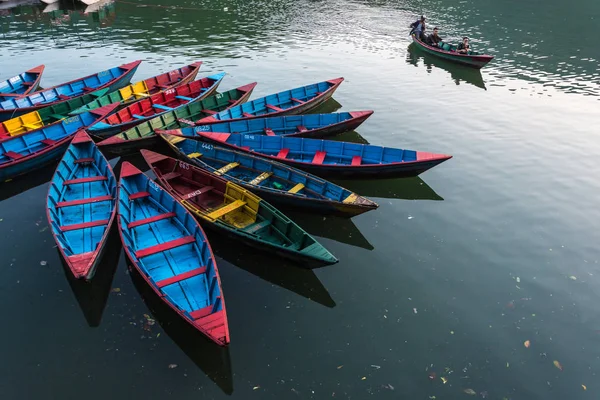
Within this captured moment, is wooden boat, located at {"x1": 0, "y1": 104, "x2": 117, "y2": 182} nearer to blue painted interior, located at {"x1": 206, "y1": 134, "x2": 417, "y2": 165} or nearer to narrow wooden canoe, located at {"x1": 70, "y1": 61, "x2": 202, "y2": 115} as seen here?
narrow wooden canoe, located at {"x1": 70, "y1": 61, "x2": 202, "y2": 115}

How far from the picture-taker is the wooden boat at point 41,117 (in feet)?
68.3

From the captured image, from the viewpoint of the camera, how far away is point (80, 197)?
16.4m

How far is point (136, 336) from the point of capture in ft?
37.7

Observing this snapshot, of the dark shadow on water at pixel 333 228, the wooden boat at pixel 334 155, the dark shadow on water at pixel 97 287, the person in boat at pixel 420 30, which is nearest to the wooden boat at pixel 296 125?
the wooden boat at pixel 334 155

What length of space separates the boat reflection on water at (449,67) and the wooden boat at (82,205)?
28.7 metres

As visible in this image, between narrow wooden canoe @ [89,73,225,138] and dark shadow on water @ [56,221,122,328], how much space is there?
8.27 meters

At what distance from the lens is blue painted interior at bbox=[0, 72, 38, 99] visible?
26922 millimetres

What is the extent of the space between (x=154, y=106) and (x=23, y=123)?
22.5 feet

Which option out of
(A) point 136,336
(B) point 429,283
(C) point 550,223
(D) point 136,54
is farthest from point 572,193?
(D) point 136,54

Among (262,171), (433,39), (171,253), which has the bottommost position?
(171,253)

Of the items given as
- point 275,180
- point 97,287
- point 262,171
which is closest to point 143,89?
point 262,171

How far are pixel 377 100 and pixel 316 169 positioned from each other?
44.0 feet

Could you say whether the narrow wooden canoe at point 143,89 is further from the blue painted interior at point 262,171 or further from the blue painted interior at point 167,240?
the blue painted interior at point 167,240

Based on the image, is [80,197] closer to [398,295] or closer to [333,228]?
[333,228]
